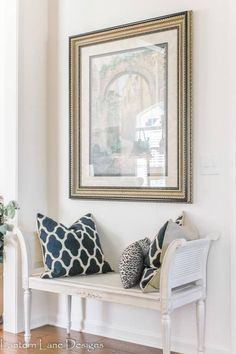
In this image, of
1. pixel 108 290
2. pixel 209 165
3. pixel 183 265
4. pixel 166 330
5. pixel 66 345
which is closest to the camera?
pixel 166 330

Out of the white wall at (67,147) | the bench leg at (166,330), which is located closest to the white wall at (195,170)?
the white wall at (67,147)

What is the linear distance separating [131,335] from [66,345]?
1.45 feet

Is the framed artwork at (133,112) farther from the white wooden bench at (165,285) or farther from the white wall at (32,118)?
the white wooden bench at (165,285)

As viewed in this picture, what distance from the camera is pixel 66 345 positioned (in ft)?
9.89

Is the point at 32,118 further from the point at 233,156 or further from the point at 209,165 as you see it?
the point at 233,156

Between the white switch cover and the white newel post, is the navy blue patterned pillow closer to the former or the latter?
the white newel post

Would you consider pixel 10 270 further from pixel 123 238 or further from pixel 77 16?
pixel 77 16

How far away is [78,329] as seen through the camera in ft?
11.0

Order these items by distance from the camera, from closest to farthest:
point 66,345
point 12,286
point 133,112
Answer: point 66,345 → point 133,112 → point 12,286

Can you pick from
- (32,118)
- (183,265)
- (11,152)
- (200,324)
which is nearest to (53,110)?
(32,118)

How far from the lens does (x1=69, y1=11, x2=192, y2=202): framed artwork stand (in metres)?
2.91

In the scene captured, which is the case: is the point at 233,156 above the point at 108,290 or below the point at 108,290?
above

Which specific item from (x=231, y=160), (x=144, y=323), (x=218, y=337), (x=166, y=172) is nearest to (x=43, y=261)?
(x=144, y=323)

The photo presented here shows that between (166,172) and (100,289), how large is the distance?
0.86 m
